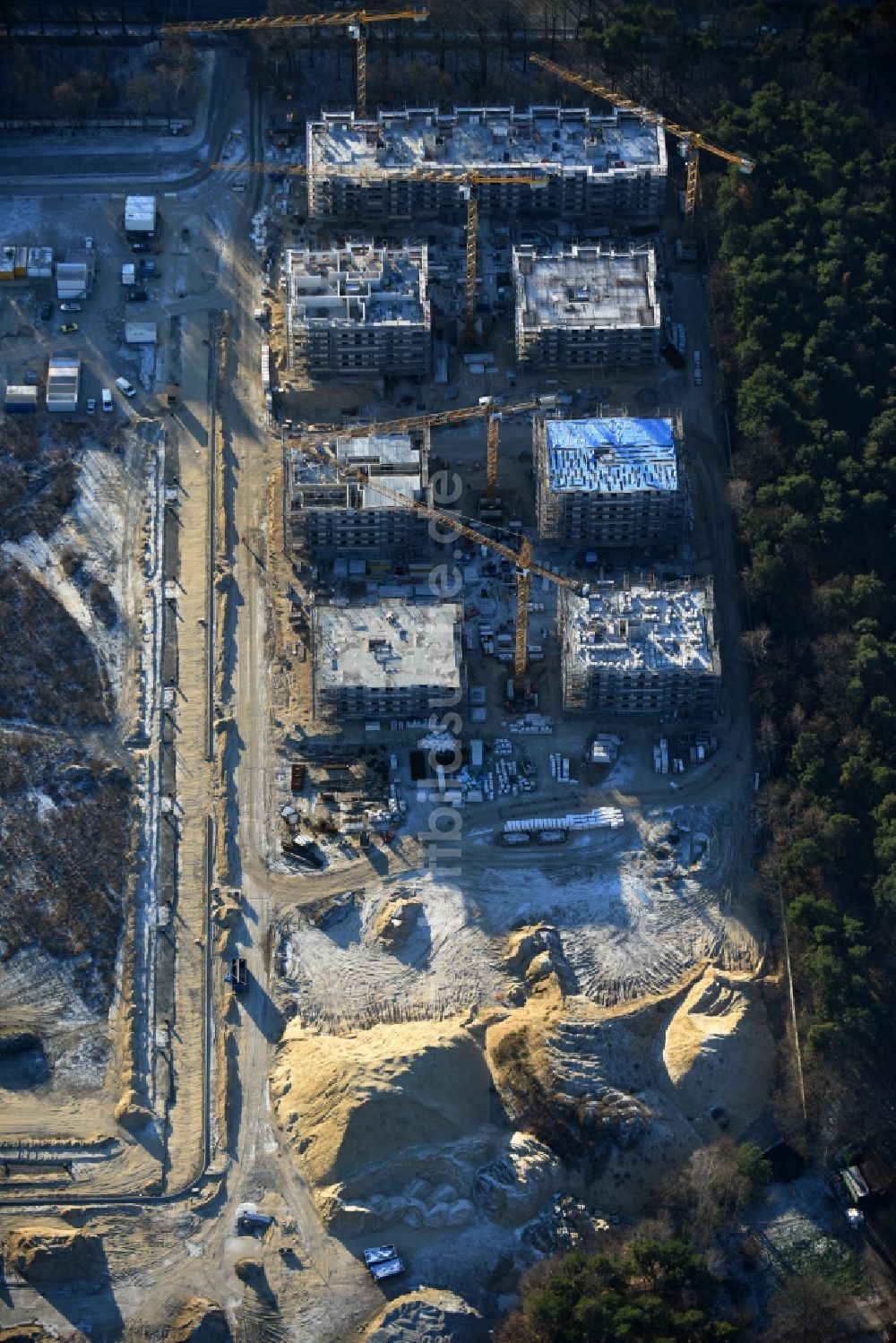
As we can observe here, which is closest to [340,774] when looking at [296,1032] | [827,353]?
[296,1032]

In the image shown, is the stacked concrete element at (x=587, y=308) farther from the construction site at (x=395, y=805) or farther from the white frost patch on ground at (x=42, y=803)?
the white frost patch on ground at (x=42, y=803)

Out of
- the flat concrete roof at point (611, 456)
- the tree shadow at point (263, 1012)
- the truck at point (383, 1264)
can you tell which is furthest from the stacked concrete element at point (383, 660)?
the truck at point (383, 1264)

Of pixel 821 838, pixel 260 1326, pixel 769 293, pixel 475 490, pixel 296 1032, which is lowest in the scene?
pixel 260 1326

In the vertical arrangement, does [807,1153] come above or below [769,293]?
below

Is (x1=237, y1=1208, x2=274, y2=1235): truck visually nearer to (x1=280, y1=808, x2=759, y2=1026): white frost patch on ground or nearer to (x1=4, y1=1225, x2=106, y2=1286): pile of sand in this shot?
(x1=4, y1=1225, x2=106, y2=1286): pile of sand

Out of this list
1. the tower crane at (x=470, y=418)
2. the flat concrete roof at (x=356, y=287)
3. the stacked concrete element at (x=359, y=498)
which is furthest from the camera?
the flat concrete roof at (x=356, y=287)

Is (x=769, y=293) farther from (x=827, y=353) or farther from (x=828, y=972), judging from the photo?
(x=828, y=972)

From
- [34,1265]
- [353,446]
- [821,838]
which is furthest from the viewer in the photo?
[353,446]
